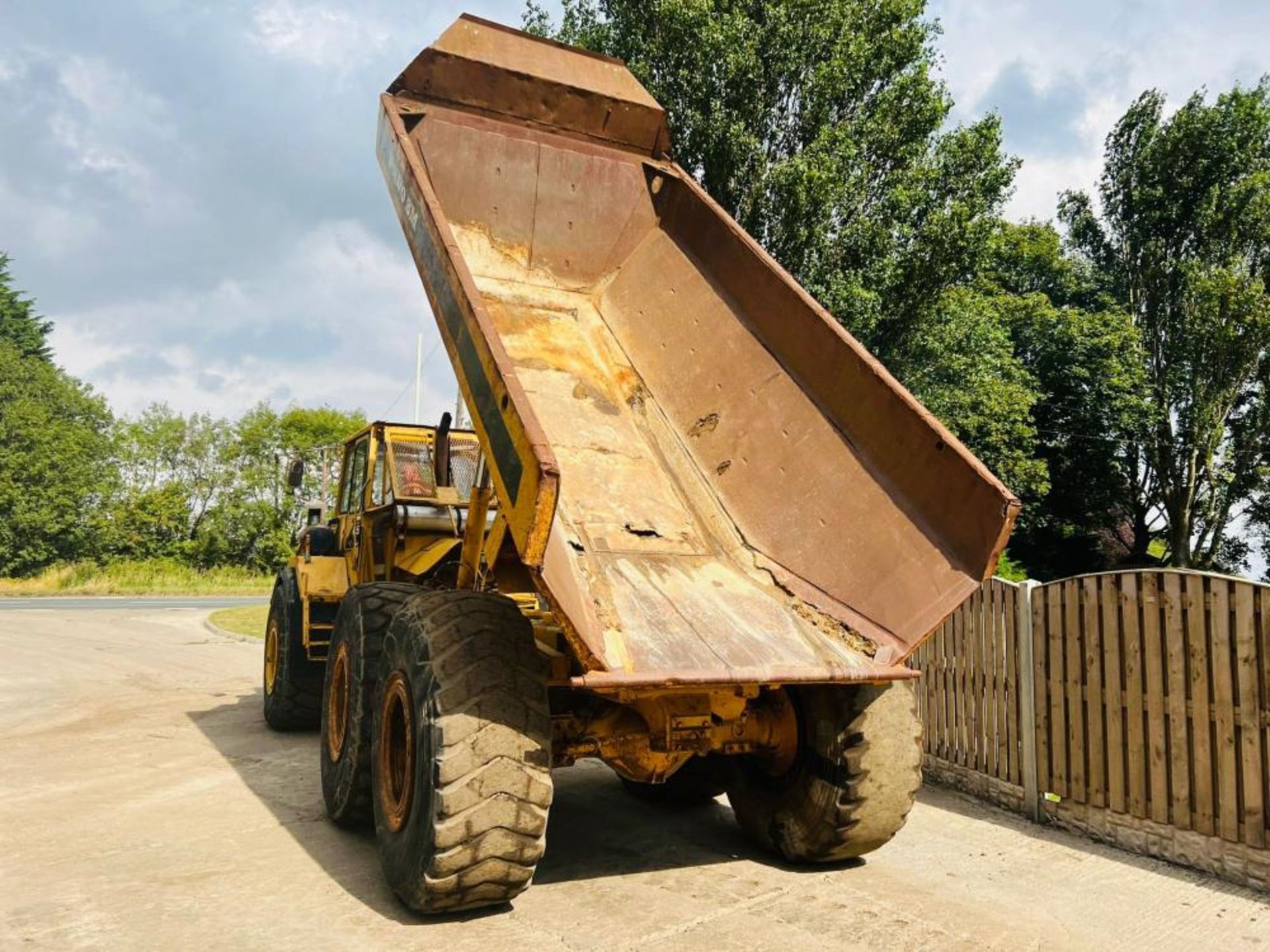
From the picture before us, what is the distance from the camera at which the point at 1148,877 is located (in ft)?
15.3

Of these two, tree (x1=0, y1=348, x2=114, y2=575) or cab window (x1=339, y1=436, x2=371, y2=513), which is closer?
cab window (x1=339, y1=436, x2=371, y2=513)

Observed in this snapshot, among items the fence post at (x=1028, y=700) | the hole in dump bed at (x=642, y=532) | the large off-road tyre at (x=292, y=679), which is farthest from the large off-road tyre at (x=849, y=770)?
the large off-road tyre at (x=292, y=679)

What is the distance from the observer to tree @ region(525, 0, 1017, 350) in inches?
505

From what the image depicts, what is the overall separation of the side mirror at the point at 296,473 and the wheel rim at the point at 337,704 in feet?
10.2

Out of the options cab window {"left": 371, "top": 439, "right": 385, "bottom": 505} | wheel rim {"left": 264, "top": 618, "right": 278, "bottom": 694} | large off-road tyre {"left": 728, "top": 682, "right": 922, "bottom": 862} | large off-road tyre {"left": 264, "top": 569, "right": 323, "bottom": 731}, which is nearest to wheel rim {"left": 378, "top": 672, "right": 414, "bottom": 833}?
large off-road tyre {"left": 728, "top": 682, "right": 922, "bottom": 862}

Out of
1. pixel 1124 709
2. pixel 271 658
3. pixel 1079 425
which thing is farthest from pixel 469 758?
pixel 1079 425

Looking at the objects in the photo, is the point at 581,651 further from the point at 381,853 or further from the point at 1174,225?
the point at 1174,225

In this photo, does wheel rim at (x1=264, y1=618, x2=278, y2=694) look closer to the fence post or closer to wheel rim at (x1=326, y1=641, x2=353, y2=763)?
wheel rim at (x1=326, y1=641, x2=353, y2=763)

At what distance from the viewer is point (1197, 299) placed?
21.5 meters

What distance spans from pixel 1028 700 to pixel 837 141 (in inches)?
364

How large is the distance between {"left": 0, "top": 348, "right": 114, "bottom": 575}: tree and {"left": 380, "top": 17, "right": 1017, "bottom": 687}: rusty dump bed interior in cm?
4015

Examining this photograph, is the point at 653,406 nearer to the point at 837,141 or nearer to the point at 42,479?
the point at 837,141

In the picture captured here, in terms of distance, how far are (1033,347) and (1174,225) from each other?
14.2ft

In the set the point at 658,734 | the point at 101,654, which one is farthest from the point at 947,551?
the point at 101,654
